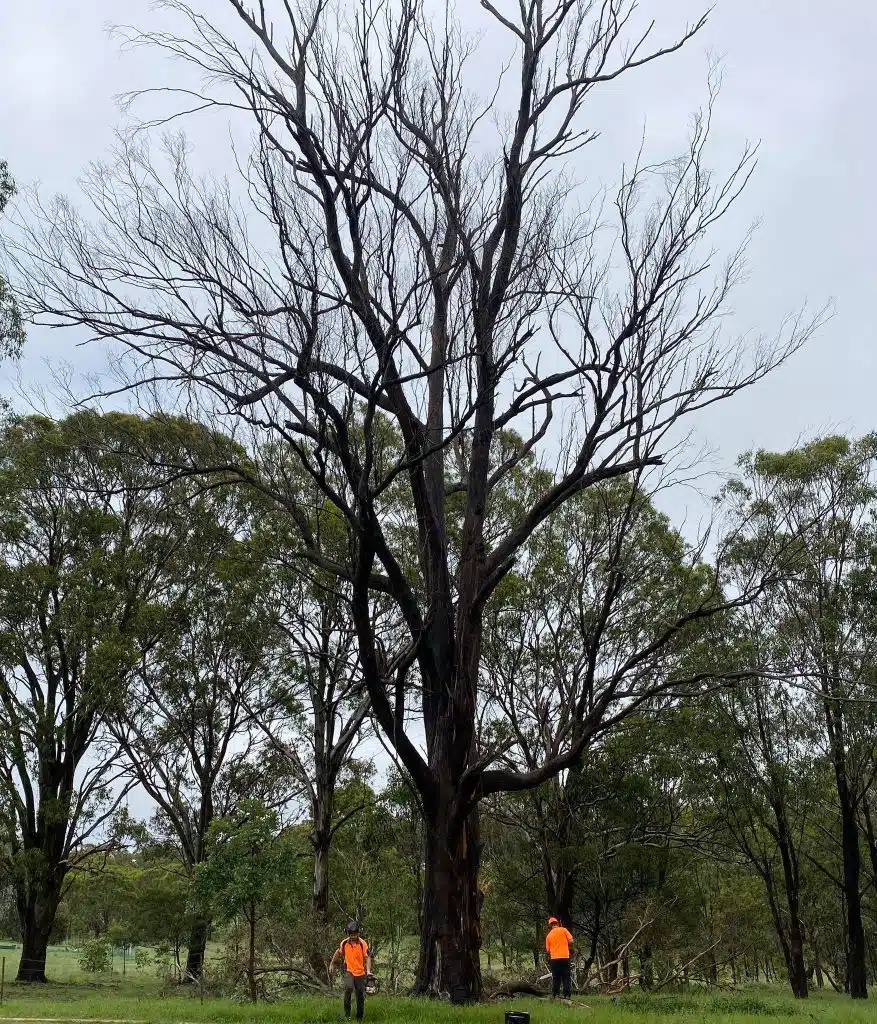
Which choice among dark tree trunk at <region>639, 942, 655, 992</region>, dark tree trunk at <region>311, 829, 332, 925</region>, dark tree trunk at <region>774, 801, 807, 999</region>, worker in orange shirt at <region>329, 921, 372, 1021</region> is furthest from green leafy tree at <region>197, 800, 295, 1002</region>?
dark tree trunk at <region>774, 801, 807, 999</region>

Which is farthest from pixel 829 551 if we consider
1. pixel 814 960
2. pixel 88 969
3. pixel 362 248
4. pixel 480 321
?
pixel 814 960

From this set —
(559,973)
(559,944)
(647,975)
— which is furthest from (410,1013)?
(647,975)

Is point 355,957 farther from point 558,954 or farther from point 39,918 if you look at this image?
point 39,918

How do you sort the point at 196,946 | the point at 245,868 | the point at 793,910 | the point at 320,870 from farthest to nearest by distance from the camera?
the point at 793,910, the point at 196,946, the point at 320,870, the point at 245,868

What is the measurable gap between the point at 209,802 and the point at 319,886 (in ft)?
Result: 17.0

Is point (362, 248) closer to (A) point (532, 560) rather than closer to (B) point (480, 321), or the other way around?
(B) point (480, 321)

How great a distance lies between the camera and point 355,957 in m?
9.65

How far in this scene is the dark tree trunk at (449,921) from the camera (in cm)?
1098

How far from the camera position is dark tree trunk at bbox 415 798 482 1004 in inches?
432

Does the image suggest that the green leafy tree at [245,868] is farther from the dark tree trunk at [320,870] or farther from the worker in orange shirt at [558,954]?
the dark tree trunk at [320,870]

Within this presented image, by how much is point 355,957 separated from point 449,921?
1745mm

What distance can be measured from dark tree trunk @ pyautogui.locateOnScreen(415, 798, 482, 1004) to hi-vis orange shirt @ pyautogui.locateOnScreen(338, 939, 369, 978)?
5.28ft

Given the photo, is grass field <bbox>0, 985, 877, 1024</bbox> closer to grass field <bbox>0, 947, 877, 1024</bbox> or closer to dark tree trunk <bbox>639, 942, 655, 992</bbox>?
grass field <bbox>0, 947, 877, 1024</bbox>

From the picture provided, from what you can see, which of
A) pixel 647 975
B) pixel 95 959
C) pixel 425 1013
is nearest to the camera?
pixel 425 1013
